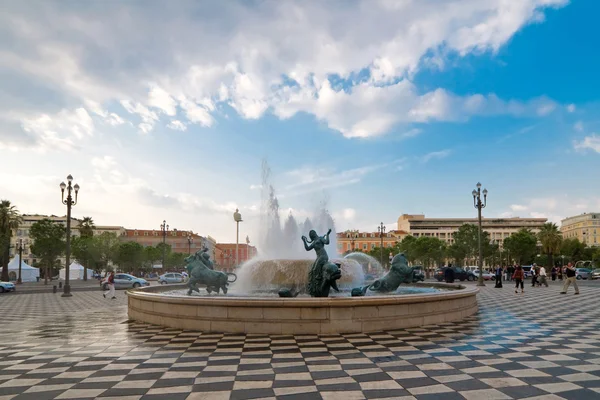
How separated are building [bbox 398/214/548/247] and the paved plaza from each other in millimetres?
120010

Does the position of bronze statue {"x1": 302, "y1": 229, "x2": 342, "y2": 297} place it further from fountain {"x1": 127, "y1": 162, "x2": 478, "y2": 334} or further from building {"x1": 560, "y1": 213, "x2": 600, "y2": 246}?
building {"x1": 560, "y1": 213, "x2": 600, "y2": 246}

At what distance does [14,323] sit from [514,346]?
12.3 metres

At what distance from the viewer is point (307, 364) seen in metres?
6.13

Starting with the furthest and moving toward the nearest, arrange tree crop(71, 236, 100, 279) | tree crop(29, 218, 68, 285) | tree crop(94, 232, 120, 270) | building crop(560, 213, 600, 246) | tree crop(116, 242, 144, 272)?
1. building crop(560, 213, 600, 246)
2. tree crop(116, 242, 144, 272)
3. tree crop(94, 232, 120, 270)
4. tree crop(71, 236, 100, 279)
5. tree crop(29, 218, 68, 285)

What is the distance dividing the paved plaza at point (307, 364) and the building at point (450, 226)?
120010 mm

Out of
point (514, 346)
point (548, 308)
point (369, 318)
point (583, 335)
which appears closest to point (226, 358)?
point (369, 318)

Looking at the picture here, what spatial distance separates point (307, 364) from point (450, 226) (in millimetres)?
129590

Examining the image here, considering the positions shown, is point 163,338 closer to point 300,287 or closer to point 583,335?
point 300,287

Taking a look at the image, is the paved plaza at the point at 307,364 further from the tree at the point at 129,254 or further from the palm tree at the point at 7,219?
the tree at the point at 129,254

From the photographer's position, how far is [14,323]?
11.7 metres

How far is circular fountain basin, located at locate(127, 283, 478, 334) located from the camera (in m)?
8.45

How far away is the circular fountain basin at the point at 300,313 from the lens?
845 centimetres

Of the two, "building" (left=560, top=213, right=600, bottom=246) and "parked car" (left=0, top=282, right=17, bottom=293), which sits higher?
"building" (left=560, top=213, right=600, bottom=246)

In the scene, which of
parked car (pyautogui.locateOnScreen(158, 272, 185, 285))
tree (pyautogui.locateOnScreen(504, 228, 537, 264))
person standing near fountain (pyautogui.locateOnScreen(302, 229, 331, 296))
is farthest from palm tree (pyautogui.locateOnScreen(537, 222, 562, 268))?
person standing near fountain (pyautogui.locateOnScreen(302, 229, 331, 296))
